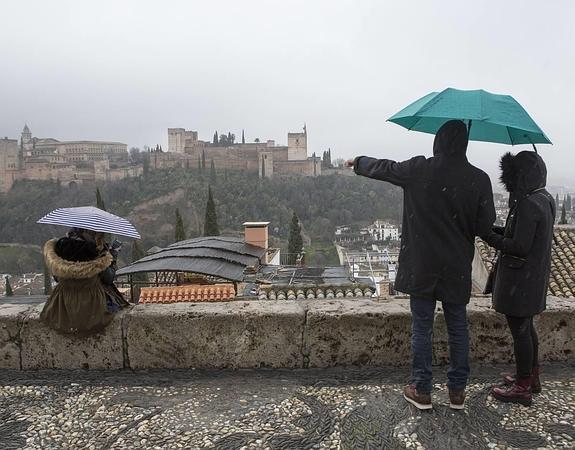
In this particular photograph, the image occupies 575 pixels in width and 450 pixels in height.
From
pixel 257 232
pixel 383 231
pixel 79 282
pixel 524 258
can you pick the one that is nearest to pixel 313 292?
pixel 257 232

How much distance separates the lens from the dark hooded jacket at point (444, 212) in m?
2.55

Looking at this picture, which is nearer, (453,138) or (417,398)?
(453,138)

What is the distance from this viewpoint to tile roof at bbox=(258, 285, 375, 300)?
988 cm

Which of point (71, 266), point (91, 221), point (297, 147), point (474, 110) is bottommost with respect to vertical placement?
point (71, 266)

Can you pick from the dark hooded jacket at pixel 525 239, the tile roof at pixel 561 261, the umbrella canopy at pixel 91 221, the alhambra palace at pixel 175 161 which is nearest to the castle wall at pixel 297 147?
the alhambra palace at pixel 175 161

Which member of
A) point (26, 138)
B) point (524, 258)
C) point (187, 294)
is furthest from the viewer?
point (26, 138)

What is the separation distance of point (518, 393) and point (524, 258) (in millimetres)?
782

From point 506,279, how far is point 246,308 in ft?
5.61

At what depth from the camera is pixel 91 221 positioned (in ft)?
10.3

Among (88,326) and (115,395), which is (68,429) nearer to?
(115,395)

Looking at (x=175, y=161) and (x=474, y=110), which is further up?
(x=175, y=161)

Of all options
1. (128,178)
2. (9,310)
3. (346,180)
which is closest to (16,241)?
(128,178)

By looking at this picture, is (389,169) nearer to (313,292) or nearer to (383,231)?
(313,292)

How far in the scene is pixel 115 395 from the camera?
9.61 feet
